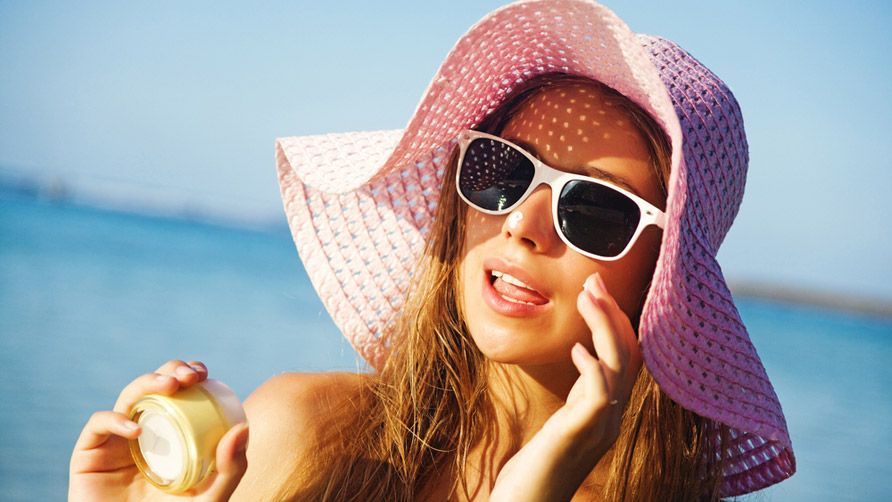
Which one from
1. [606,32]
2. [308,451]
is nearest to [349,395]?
[308,451]

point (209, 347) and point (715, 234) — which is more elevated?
point (715, 234)

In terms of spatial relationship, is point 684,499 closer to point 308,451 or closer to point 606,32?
point 308,451

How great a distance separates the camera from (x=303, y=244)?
116 inches

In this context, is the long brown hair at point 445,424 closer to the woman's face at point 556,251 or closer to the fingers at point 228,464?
the woman's face at point 556,251

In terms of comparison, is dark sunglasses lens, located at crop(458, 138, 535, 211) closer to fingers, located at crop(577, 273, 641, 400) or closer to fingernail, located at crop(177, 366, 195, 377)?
fingers, located at crop(577, 273, 641, 400)

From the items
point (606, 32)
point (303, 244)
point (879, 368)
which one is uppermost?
point (606, 32)

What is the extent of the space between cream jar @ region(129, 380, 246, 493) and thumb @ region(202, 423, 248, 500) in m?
0.01

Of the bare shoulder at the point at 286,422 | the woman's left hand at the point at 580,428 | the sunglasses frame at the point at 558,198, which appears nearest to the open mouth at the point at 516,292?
the sunglasses frame at the point at 558,198

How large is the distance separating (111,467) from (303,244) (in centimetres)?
116

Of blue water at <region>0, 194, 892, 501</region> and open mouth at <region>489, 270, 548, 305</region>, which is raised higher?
open mouth at <region>489, 270, 548, 305</region>

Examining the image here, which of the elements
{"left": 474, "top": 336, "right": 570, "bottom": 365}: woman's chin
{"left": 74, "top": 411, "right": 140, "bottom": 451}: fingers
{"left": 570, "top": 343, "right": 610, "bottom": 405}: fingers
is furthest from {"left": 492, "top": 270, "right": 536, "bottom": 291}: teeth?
Result: {"left": 74, "top": 411, "right": 140, "bottom": 451}: fingers

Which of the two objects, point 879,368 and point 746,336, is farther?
point 879,368

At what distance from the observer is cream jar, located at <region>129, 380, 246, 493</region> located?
65.9 inches

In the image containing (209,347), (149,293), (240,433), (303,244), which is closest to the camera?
(240,433)
